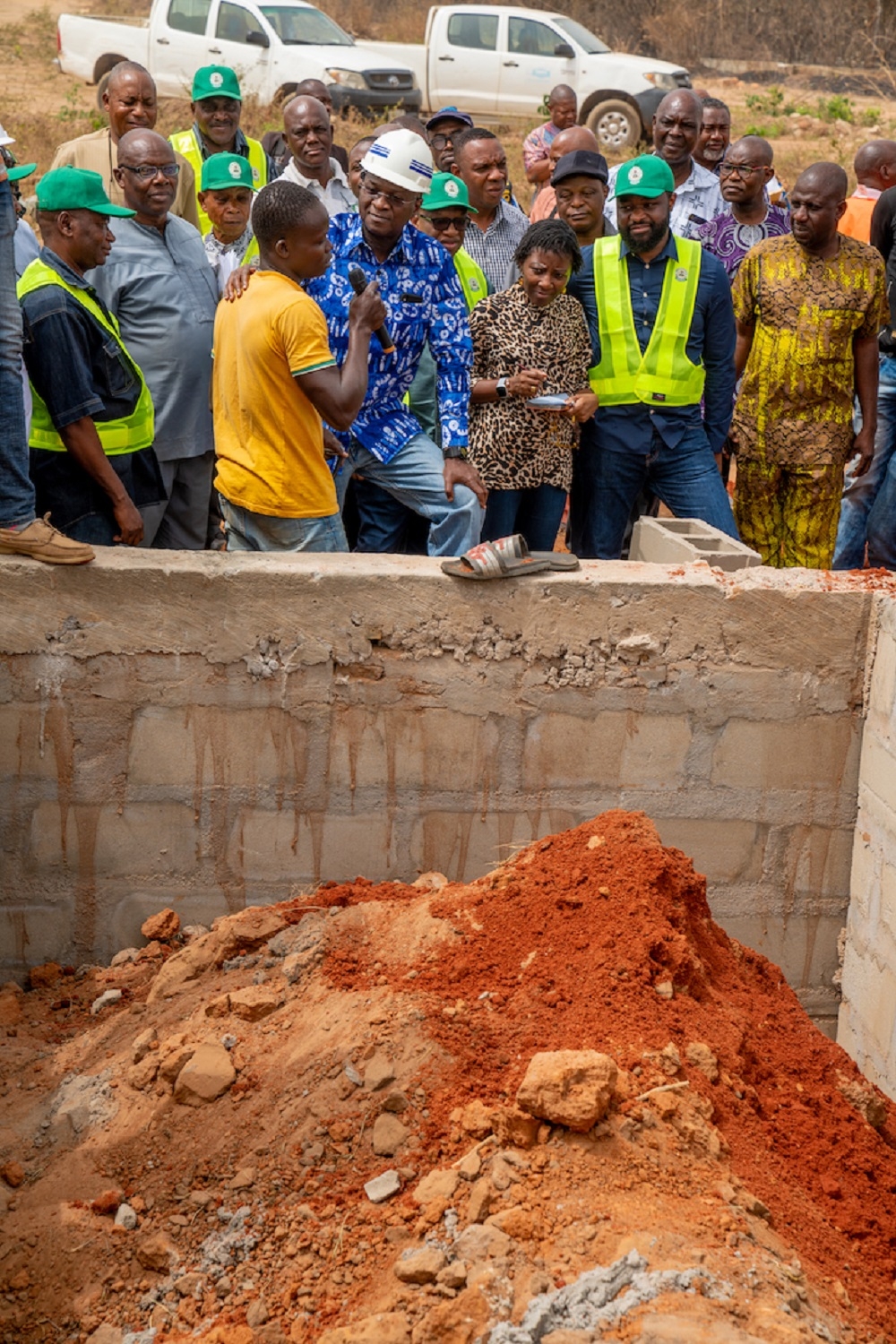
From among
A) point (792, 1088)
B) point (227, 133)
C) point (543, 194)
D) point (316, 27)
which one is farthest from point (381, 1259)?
point (316, 27)

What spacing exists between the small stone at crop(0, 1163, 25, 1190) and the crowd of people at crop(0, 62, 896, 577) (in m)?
1.88

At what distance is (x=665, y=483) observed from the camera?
6.40m

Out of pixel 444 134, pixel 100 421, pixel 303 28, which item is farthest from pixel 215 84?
pixel 303 28

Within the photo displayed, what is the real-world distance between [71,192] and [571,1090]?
3644 mm

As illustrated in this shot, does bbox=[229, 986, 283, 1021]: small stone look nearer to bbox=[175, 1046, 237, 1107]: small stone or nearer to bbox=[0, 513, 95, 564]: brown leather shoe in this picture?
bbox=[175, 1046, 237, 1107]: small stone

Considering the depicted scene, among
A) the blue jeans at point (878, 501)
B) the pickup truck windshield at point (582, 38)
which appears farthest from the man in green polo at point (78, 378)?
the pickup truck windshield at point (582, 38)

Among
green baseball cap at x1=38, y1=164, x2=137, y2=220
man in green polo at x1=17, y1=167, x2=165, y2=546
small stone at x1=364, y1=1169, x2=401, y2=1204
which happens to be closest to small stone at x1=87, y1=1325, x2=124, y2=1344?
small stone at x1=364, y1=1169, x2=401, y2=1204

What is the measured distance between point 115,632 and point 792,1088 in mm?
2521

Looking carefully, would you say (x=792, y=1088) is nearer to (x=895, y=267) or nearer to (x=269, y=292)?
(x=269, y=292)

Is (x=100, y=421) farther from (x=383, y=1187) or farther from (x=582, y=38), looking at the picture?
(x=582, y=38)

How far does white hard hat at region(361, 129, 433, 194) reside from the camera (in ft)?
16.8

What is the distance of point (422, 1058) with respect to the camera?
3.31 m

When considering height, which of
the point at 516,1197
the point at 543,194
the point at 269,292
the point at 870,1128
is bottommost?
the point at 870,1128

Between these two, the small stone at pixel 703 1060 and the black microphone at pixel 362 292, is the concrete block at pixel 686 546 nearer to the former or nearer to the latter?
the black microphone at pixel 362 292
